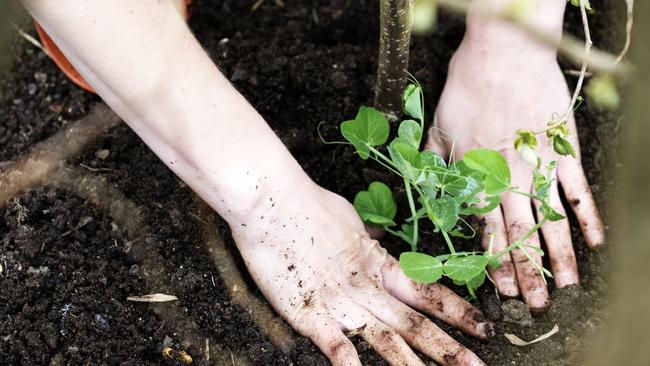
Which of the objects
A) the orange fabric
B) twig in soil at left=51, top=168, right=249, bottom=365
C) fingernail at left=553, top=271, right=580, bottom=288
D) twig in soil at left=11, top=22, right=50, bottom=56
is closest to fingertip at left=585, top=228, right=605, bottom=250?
fingernail at left=553, top=271, right=580, bottom=288

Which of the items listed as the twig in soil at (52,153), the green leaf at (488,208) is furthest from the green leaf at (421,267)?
the twig in soil at (52,153)

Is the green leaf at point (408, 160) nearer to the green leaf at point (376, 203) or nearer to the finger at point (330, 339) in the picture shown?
the green leaf at point (376, 203)

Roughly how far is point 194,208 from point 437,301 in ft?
1.78

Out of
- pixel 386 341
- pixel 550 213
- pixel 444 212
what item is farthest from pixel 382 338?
pixel 550 213

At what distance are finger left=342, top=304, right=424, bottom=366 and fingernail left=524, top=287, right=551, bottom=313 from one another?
11.0 inches

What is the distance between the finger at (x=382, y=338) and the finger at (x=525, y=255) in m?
0.29

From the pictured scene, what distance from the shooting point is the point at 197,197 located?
64.8 inches

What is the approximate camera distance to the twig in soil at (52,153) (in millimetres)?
1673

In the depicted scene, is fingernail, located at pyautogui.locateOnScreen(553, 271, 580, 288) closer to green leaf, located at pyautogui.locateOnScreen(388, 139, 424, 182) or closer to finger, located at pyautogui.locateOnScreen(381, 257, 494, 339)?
finger, located at pyautogui.locateOnScreen(381, 257, 494, 339)

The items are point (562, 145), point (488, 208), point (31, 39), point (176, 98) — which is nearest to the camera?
point (562, 145)

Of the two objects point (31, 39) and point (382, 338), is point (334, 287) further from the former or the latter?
point (31, 39)

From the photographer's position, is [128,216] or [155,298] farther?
[128,216]

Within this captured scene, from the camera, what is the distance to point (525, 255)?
1565 mm

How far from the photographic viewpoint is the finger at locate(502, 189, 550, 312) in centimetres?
154
